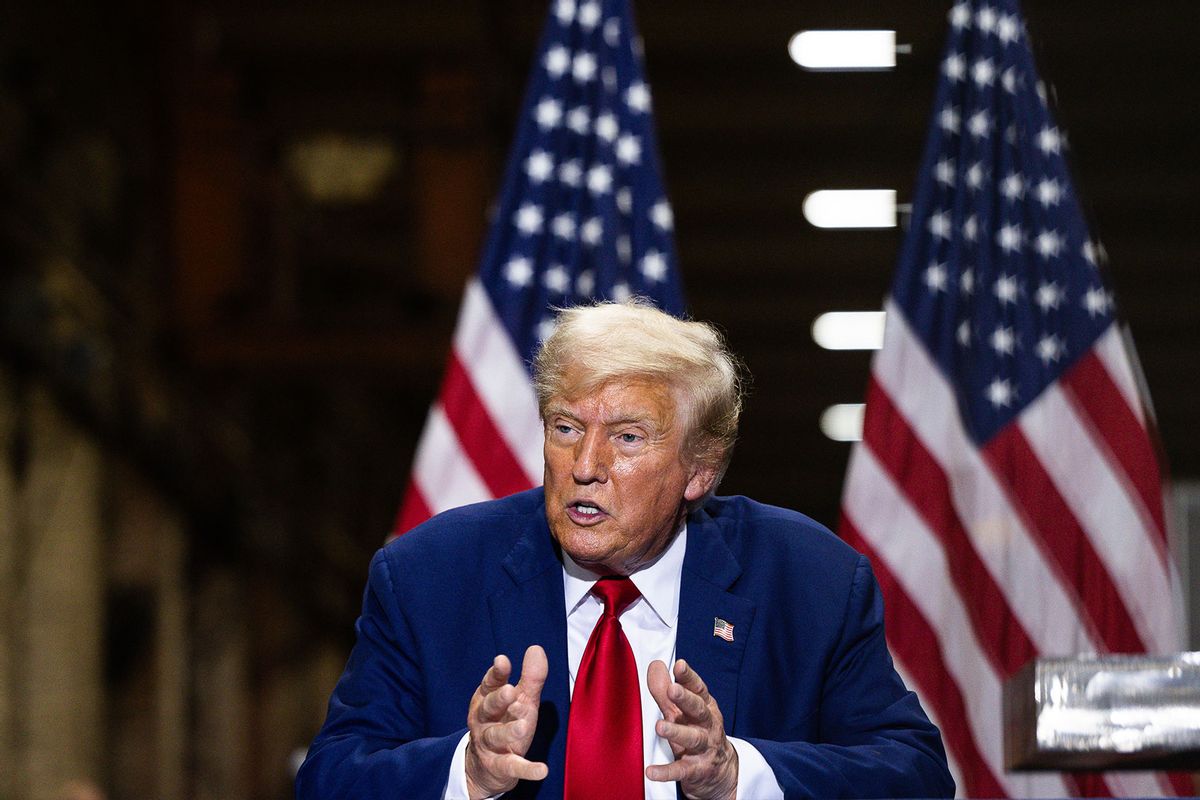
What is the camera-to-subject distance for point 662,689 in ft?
8.22

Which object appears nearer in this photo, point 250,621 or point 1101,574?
point 1101,574

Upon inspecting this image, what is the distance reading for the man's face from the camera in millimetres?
2877

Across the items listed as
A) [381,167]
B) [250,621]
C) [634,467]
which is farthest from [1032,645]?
[250,621]

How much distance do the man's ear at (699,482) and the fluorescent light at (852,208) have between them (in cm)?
1130

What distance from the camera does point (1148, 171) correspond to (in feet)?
44.5

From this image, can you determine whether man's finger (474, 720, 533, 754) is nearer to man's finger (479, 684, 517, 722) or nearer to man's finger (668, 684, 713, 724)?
man's finger (479, 684, 517, 722)

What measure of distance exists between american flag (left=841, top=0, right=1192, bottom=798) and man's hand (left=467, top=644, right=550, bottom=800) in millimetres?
2183

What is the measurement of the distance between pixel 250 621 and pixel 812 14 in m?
12.4

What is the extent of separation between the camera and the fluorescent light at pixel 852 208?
14.2m

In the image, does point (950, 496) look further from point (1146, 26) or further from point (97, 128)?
point (97, 128)

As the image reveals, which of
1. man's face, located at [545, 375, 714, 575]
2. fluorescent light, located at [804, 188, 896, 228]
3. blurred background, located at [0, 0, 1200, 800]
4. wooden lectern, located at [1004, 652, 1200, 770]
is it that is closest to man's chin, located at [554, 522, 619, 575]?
man's face, located at [545, 375, 714, 575]

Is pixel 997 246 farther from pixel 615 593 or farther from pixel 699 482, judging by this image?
pixel 615 593

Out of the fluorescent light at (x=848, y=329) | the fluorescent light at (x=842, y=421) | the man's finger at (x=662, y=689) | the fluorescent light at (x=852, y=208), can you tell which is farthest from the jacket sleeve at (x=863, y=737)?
the fluorescent light at (x=842, y=421)

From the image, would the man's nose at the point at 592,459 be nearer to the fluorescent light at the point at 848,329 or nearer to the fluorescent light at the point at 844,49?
the fluorescent light at the point at 844,49
